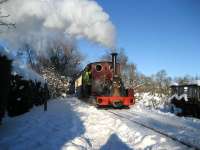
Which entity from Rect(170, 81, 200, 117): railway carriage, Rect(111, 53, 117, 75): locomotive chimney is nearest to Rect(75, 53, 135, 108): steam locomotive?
Rect(111, 53, 117, 75): locomotive chimney

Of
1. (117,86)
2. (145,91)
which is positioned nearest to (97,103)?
(117,86)

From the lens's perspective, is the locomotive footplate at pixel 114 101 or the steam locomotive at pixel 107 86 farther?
the steam locomotive at pixel 107 86

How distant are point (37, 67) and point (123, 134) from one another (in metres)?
64.7

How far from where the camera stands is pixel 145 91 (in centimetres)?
5169

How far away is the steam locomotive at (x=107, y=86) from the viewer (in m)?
22.7

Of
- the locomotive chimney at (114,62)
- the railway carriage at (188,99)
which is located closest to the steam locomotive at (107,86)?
the locomotive chimney at (114,62)

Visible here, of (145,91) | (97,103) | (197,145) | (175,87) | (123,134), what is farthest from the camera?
(145,91)

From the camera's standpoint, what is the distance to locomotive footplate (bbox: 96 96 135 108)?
22263 millimetres

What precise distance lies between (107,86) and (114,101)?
1.49 meters

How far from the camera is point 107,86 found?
930 inches

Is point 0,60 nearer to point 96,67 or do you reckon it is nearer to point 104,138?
point 104,138

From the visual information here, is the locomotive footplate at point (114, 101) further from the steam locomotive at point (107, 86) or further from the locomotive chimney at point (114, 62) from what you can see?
the locomotive chimney at point (114, 62)

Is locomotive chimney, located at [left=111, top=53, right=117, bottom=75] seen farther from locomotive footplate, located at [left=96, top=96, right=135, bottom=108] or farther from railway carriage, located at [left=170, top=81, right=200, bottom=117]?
railway carriage, located at [left=170, top=81, right=200, bottom=117]

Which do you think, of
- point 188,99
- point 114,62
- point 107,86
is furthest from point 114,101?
point 188,99
